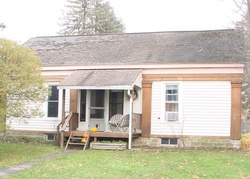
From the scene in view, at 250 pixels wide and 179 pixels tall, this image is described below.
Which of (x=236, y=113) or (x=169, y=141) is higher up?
(x=236, y=113)

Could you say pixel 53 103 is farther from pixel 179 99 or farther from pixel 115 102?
pixel 179 99

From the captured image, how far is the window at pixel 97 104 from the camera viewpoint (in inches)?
638

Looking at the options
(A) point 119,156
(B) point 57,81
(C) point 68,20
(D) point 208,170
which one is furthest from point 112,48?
(C) point 68,20

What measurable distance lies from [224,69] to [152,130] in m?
4.14

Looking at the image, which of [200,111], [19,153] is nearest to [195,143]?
[200,111]

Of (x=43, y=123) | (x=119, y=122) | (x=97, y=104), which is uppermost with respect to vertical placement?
(x=97, y=104)

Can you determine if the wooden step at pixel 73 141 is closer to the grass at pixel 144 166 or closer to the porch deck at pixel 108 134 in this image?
the porch deck at pixel 108 134

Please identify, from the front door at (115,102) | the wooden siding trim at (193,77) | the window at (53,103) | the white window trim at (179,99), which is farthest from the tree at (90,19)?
the white window trim at (179,99)

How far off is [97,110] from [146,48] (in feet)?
12.9

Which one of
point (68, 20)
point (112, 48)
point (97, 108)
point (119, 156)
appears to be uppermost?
point (68, 20)

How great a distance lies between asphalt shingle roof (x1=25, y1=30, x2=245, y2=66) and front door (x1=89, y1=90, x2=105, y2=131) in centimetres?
156

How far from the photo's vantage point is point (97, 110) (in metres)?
16.3

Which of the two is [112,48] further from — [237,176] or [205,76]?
[237,176]

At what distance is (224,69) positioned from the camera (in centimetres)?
1452
